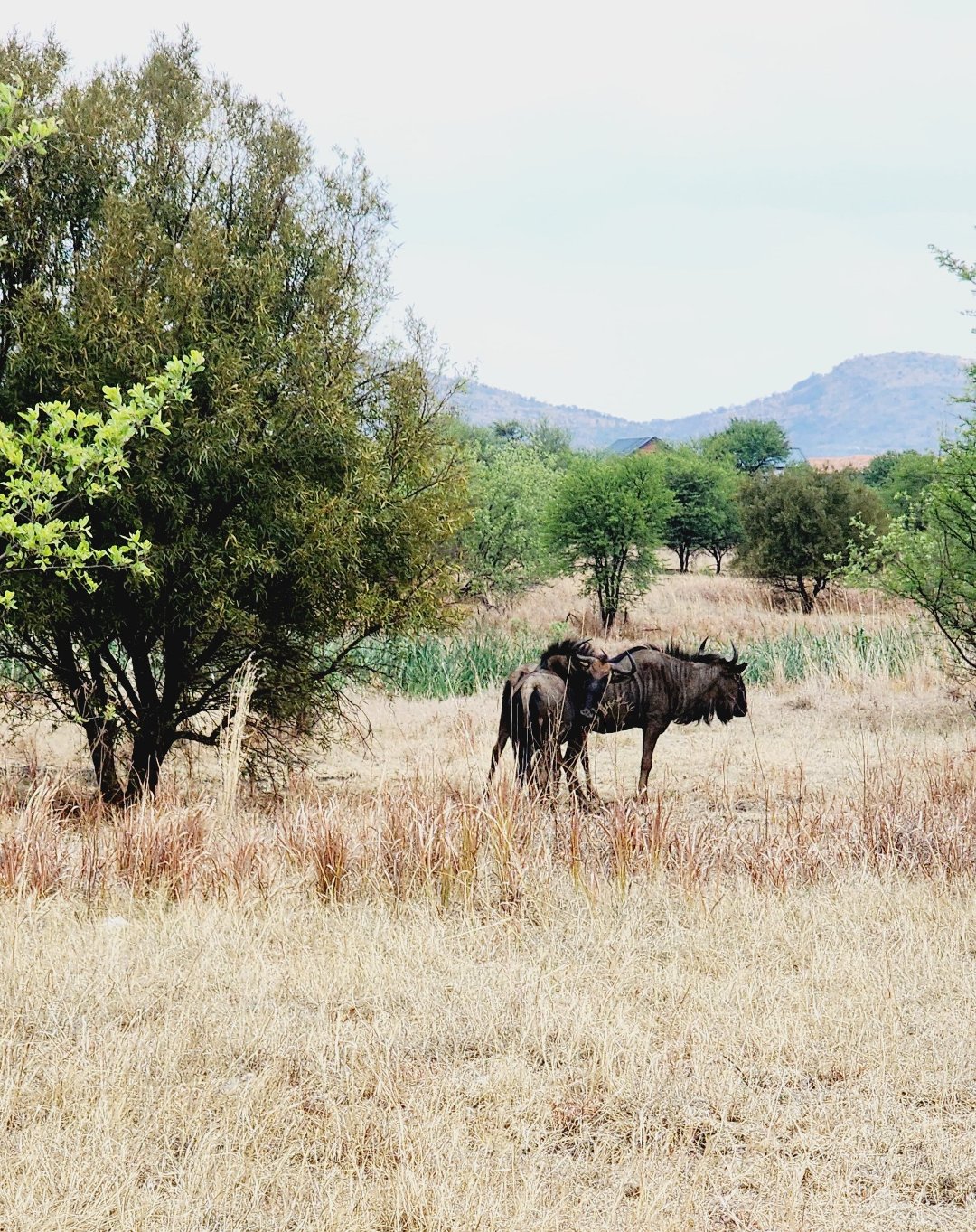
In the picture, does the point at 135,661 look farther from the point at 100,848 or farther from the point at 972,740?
the point at 972,740

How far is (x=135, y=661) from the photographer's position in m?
10.1

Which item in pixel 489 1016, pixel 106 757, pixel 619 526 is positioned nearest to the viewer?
pixel 489 1016

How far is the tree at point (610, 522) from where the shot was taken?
30.2 metres

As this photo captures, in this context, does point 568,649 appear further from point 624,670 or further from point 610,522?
point 610,522

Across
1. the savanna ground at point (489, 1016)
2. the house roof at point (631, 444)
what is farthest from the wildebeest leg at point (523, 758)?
the house roof at point (631, 444)

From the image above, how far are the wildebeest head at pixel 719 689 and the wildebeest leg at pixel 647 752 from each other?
0.34 m

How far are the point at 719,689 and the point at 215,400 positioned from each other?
486cm

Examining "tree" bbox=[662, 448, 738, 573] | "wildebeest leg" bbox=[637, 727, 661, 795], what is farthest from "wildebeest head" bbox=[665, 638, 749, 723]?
"tree" bbox=[662, 448, 738, 573]

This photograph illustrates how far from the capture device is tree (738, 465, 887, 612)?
112 feet

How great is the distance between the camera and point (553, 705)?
9.23 metres

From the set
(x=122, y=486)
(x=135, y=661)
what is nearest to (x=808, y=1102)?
(x=122, y=486)

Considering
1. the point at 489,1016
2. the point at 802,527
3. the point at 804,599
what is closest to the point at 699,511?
the point at 802,527

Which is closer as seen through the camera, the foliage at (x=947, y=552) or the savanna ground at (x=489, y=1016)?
the savanna ground at (x=489, y=1016)

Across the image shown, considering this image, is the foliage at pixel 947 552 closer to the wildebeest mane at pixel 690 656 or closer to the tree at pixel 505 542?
the wildebeest mane at pixel 690 656
